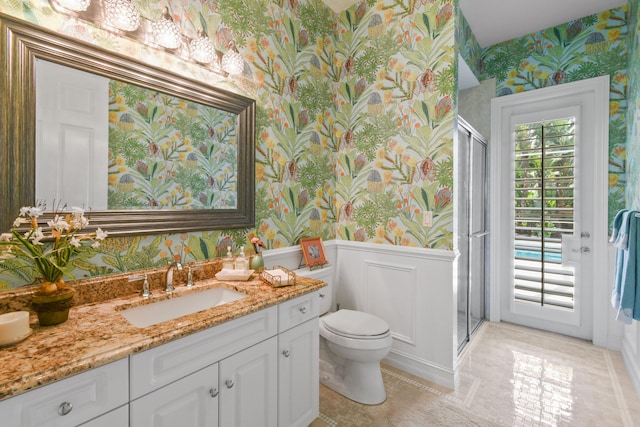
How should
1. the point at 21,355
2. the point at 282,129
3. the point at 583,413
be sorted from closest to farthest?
the point at 21,355
the point at 583,413
the point at 282,129

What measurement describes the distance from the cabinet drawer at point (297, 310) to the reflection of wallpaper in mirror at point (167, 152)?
0.74m

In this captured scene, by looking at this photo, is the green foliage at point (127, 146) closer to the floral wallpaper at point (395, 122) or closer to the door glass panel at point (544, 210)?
the floral wallpaper at point (395, 122)

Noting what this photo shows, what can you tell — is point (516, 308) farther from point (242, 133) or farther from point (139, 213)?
point (139, 213)

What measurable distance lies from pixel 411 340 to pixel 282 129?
1.90 metres

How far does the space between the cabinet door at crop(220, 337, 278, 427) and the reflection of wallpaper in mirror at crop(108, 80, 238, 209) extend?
87 centimetres

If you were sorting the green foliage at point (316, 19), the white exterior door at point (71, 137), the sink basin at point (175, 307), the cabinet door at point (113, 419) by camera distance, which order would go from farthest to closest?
the green foliage at point (316, 19) → the sink basin at point (175, 307) → the white exterior door at point (71, 137) → the cabinet door at point (113, 419)

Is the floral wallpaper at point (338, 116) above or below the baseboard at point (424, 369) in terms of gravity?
above

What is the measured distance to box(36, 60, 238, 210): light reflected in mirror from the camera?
1204 mm

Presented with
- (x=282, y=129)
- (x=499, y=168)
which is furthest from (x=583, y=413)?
(x=282, y=129)

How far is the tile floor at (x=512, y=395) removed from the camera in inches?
69.4

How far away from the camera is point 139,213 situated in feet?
4.75

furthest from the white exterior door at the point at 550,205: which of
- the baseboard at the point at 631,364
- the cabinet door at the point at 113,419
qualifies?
the cabinet door at the point at 113,419

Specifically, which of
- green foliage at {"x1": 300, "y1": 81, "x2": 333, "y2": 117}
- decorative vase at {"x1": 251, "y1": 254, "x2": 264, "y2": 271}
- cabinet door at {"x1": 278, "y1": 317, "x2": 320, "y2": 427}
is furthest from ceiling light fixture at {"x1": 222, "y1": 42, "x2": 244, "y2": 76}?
cabinet door at {"x1": 278, "y1": 317, "x2": 320, "y2": 427}

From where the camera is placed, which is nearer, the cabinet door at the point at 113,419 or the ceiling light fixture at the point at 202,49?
the cabinet door at the point at 113,419
